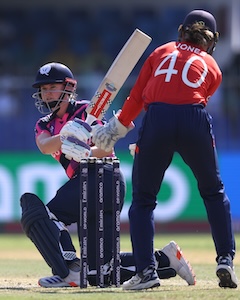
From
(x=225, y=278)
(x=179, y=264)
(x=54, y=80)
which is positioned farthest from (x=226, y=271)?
(x=54, y=80)

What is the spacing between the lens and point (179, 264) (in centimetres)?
630

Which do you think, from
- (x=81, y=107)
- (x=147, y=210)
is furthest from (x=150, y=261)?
(x=81, y=107)

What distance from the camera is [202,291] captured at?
5.63 metres

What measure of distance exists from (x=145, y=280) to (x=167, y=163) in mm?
786

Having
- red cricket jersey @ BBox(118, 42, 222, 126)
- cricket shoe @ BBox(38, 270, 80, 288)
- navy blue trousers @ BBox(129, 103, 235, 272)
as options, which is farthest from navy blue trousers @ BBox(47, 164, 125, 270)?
red cricket jersey @ BBox(118, 42, 222, 126)

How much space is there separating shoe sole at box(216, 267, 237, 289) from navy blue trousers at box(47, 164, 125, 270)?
908mm

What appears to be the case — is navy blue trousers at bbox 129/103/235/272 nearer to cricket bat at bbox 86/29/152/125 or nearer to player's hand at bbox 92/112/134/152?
player's hand at bbox 92/112/134/152

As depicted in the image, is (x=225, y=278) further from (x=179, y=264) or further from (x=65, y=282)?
(x=65, y=282)

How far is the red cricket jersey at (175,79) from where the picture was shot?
5.68 metres

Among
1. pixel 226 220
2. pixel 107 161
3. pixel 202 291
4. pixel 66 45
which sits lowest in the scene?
pixel 202 291

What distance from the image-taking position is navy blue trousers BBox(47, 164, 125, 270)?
6266mm

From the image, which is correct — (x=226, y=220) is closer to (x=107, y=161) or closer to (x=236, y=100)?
(x=107, y=161)

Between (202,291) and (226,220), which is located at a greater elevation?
(226,220)

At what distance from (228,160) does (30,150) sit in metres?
3.37
